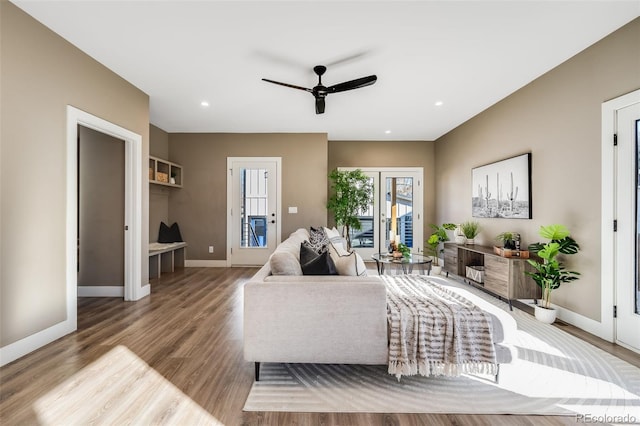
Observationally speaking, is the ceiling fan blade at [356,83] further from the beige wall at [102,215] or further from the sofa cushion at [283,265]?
the beige wall at [102,215]

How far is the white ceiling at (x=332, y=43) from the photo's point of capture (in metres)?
2.09

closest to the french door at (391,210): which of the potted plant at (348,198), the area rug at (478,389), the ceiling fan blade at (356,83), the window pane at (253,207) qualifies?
the potted plant at (348,198)

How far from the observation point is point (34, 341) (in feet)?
7.27

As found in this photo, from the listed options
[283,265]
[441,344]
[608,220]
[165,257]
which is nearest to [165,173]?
[165,257]

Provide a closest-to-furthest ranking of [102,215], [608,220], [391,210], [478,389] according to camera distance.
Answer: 1. [478,389]
2. [608,220]
3. [102,215]
4. [391,210]

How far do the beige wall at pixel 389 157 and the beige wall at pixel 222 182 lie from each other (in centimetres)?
81

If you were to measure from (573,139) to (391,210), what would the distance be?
11.8 feet

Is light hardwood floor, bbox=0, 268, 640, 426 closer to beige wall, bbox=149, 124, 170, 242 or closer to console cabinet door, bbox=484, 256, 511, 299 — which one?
console cabinet door, bbox=484, 256, 511, 299

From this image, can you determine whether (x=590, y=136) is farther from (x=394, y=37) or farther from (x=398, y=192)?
(x=398, y=192)

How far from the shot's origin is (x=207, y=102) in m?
3.95

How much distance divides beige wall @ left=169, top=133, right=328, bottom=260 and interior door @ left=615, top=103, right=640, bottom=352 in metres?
3.99

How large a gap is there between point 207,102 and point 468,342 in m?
4.17

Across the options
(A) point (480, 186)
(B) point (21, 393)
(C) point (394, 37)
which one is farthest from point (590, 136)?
(B) point (21, 393)

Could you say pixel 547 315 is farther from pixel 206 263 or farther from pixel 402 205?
pixel 206 263
